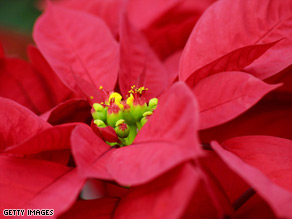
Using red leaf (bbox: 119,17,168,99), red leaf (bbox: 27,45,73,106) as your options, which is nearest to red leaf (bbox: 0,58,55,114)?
red leaf (bbox: 27,45,73,106)

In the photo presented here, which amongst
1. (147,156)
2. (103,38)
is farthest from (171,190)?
(103,38)

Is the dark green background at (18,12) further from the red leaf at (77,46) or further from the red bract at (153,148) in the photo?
the red bract at (153,148)

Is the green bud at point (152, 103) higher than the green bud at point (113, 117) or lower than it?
lower

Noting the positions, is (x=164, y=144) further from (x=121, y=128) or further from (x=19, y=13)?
(x=19, y=13)

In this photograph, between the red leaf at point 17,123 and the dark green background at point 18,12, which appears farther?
the dark green background at point 18,12

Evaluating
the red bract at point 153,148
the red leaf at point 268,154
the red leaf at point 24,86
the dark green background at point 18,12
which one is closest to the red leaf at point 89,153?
the red bract at point 153,148

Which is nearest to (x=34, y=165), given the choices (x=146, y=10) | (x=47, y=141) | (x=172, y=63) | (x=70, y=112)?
(x=47, y=141)
